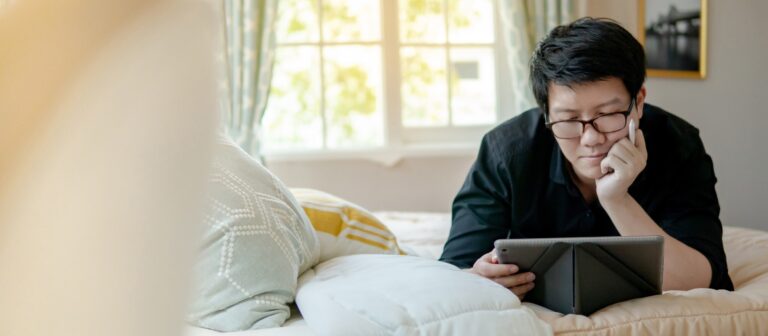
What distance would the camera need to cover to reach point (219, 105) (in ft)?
1.46

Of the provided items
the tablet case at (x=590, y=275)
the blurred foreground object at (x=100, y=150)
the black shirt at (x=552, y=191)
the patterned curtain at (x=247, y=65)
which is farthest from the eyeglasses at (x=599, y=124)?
the patterned curtain at (x=247, y=65)

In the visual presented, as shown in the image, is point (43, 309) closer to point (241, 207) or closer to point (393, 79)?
point (241, 207)

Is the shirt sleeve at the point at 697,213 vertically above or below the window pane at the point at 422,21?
below

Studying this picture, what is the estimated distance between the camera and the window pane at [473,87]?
4098 millimetres

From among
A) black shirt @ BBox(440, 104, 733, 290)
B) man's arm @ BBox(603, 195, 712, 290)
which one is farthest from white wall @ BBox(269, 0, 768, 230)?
man's arm @ BBox(603, 195, 712, 290)

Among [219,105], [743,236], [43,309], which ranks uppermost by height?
[219,105]

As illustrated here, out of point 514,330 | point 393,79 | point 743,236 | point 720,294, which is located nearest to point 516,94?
point 393,79

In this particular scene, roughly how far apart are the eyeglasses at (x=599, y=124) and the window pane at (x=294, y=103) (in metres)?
2.33

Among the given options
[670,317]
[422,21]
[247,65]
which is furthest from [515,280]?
[422,21]

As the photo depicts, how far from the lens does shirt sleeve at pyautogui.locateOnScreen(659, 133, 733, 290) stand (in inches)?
66.4

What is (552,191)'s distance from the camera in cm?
186

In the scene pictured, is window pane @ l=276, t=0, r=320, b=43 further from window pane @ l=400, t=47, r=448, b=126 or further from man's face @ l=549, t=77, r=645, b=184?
man's face @ l=549, t=77, r=645, b=184

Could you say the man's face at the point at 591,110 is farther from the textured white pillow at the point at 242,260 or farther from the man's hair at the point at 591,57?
the textured white pillow at the point at 242,260

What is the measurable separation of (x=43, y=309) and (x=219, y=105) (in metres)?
0.14
